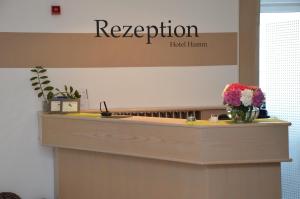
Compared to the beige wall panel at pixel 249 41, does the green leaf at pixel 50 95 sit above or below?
below

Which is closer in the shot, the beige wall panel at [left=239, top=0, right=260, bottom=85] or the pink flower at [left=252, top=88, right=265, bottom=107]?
the pink flower at [left=252, top=88, right=265, bottom=107]

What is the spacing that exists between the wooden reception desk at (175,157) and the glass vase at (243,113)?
0.28 feet

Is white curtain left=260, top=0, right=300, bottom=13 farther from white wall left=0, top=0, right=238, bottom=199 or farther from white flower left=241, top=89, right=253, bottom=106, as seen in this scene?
white flower left=241, top=89, right=253, bottom=106

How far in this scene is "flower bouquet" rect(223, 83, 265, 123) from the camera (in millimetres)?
3439

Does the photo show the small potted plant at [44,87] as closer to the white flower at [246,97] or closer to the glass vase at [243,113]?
the glass vase at [243,113]

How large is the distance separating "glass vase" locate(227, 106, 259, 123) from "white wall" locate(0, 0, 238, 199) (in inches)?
69.2

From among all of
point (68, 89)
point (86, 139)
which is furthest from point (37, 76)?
point (86, 139)

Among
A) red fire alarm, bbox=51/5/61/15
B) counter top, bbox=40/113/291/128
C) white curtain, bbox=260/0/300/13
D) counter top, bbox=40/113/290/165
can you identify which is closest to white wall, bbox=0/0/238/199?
red fire alarm, bbox=51/5/61/15

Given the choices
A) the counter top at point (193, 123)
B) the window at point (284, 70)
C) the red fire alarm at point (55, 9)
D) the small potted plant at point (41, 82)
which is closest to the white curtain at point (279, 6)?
the window at point (284, 70)

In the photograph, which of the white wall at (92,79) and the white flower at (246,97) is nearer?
the white flower at (246,97)

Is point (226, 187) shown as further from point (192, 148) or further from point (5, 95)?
point (5, 95)

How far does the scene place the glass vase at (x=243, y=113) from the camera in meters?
3.52

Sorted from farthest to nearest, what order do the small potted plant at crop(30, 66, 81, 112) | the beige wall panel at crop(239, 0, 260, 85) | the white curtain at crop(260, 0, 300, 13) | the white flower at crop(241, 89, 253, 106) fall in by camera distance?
the white curtain at crop(260, 0, 300, 13), the beige wall panel at crop(239, 0, 260, 85), the small potted plant at crop(30, 66, 81, 112), the white flower at crop(241, 89, 253, 106)

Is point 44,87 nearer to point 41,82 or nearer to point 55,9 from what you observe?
point 41,82
